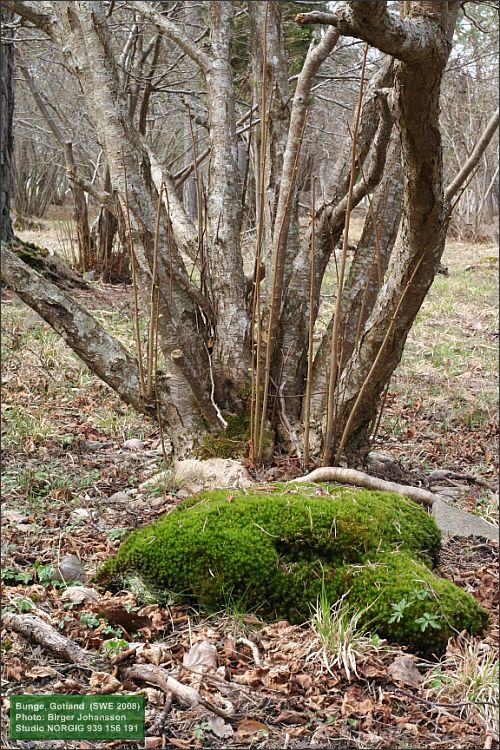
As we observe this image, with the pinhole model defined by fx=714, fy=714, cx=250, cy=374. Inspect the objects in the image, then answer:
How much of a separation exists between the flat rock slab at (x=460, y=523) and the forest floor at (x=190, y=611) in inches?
3.4

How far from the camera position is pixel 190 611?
285 centimetres

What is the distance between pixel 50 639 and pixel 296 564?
96 cm

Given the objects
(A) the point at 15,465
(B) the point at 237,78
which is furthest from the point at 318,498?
(B) the point at 237,78

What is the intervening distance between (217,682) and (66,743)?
1.73 ft

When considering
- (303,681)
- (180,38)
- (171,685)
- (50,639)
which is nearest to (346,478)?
(303,681)

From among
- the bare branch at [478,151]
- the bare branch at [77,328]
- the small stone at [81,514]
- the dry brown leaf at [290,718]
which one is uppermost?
the bare branch at [478,151]

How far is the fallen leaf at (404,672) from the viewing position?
2.42 m

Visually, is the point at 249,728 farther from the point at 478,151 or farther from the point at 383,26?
the point at 478,151

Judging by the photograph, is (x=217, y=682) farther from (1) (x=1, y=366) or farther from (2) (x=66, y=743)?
(1) (x=1, y=366)

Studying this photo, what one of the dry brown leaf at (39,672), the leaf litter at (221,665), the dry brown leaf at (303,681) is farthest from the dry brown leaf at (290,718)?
the dry brown leaf at (39,672)

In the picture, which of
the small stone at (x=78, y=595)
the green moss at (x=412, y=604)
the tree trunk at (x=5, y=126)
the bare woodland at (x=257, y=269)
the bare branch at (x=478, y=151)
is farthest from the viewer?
the tree trunk at (x=5, y=126)

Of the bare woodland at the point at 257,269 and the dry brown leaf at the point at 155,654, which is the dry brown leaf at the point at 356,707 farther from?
the bare woodland at the point at 257,269

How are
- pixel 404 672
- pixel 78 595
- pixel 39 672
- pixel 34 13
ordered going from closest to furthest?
pixel 39 672 → pixel 404 672 → pixel 78 595 → pixel 34 13

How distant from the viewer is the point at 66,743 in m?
2.08
